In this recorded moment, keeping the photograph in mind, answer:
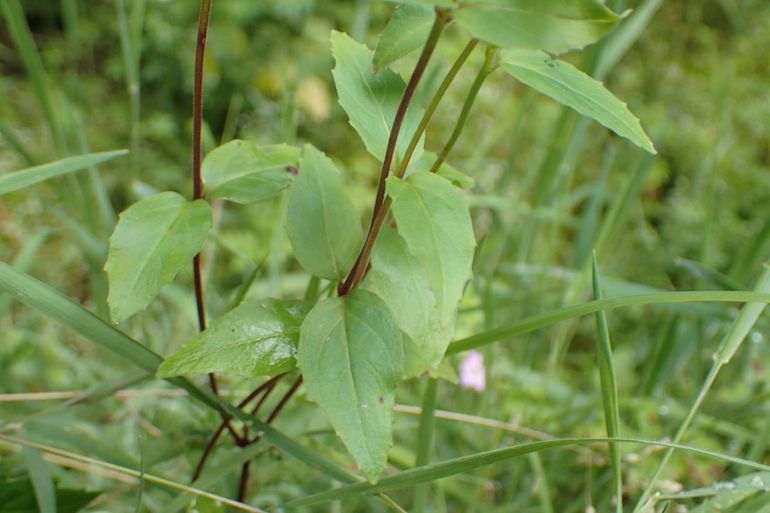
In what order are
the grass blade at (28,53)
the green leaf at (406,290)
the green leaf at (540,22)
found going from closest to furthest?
the green leaf at (540,22) → the green leaf at (406,290) → the grass blade at (28,53)

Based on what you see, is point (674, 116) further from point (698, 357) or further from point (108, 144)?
point (108, 144)

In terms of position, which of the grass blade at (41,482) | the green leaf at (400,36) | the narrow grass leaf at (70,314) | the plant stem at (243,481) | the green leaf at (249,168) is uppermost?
the green leaf at (400,36)

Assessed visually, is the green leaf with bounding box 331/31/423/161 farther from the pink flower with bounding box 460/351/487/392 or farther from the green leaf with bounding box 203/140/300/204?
the pink flower with bounding box 460/351/487/392

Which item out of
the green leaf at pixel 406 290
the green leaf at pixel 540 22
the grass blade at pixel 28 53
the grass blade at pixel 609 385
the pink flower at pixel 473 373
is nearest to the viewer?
the green leaf at pixel 540 22

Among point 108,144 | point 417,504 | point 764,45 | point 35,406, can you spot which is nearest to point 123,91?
point 108,144

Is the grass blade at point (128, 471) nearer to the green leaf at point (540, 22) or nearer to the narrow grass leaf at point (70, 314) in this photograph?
the narrow grass leaf at point (70, 314)

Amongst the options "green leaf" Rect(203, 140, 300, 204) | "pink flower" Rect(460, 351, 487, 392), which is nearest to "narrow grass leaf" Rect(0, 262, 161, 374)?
"green leaf" Rect(203, 140, 300, 204)

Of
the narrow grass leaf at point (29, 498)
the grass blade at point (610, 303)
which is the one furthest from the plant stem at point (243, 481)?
the grass blade at point (610, 303)

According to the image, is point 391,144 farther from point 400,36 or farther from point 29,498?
point 29,498
